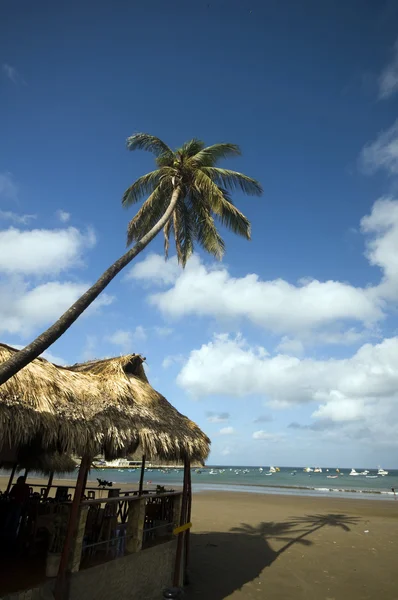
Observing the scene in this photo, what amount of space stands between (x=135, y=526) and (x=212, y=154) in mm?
10945

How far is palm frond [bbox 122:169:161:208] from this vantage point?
44.5 feet

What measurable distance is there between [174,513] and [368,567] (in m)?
6.51

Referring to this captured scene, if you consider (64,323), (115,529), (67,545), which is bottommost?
(115,529)

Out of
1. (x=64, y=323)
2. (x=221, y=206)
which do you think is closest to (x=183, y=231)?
(x=221, y=206)

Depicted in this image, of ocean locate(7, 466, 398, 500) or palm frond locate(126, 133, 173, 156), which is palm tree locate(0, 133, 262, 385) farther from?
ocean locate(7, 466, 398, 500)

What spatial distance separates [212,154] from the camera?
13133 millimetres

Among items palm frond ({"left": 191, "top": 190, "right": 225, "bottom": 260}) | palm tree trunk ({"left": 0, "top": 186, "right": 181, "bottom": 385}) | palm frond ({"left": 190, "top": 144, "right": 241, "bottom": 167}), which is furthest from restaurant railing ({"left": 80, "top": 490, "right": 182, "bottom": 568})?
palm frond ({"left": 190, "top": 144, "right": 241, "bottom": 167})

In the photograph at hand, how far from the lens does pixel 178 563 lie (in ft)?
27.1

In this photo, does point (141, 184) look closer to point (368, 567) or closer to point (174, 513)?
point (174, 513)

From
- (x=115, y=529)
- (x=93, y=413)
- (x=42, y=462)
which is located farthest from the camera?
(x=42, y=462)

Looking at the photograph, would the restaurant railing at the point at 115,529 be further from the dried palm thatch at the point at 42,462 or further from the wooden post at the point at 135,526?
the dried palm thatch at the point at 42,462

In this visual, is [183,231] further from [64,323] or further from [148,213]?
[64,323]

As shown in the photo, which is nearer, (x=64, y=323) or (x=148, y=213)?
(x=64, y=323)

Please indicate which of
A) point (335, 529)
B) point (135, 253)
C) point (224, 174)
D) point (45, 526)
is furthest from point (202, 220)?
point (335, 529)
